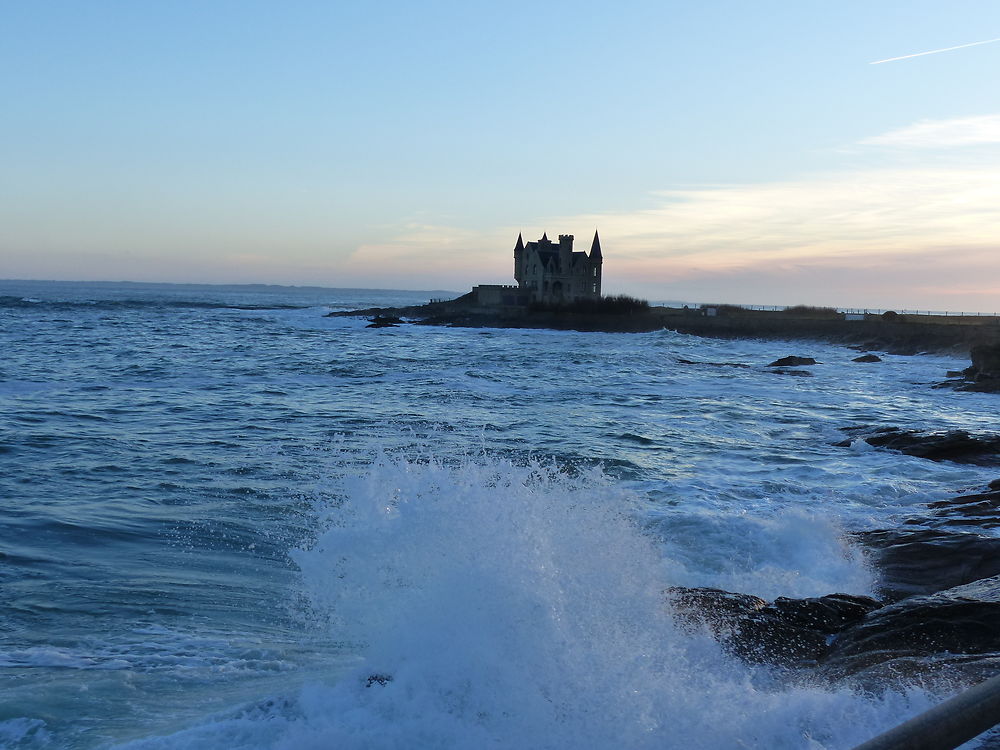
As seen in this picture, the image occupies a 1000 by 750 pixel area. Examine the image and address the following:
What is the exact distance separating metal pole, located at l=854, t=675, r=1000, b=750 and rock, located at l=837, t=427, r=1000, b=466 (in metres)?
13.4

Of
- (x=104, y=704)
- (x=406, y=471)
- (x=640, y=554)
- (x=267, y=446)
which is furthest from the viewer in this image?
(x=267, y=446)

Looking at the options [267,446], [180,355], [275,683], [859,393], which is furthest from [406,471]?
[180,355]

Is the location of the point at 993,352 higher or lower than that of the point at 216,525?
higher

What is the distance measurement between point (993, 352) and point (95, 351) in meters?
38.8

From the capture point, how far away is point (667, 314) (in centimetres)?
8044

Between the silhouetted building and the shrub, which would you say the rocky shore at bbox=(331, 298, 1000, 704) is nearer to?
the shrub

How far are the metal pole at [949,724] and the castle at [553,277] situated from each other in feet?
291

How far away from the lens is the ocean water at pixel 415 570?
4789 millimetres

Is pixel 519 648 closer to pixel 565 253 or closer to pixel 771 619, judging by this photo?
pixel 771 619

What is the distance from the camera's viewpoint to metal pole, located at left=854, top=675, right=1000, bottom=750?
205cm

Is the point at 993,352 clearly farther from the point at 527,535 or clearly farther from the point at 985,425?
the point at 527,535

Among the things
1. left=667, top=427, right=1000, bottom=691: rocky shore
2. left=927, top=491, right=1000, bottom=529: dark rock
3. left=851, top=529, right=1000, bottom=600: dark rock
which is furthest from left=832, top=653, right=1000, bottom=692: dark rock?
left=927, top=491, right=1000, bottom=529: dark rock

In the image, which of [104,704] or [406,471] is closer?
[104,704]

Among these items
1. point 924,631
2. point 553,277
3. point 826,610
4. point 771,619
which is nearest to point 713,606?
point 771,619
